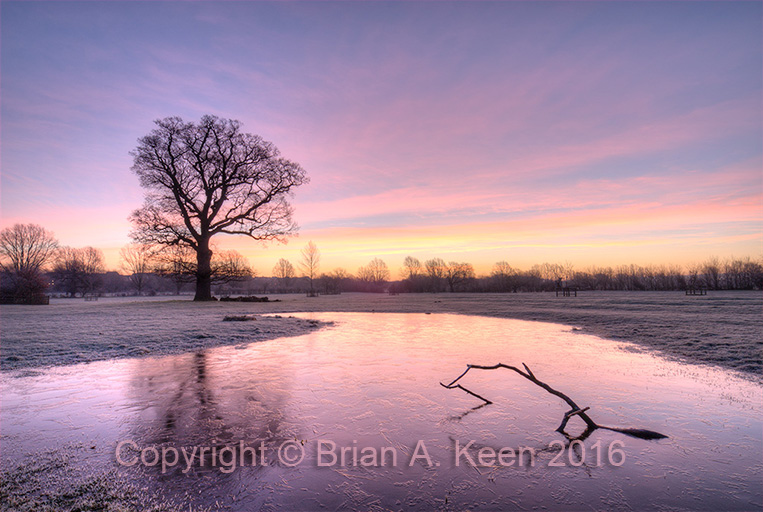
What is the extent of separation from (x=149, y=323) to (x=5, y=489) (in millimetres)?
14433

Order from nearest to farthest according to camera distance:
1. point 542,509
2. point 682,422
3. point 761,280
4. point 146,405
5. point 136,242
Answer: point 542,509 → point 682,422 → point 146,405 → point 136,242 → point 761,280

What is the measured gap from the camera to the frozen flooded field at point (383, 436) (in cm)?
361

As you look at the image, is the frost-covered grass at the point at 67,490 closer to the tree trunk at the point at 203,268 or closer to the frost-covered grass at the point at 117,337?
the frost-covered grass at the point at 117,337

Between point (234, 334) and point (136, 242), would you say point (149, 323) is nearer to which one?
point (234, 334)

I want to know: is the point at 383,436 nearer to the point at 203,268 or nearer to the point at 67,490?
the point at 67,490

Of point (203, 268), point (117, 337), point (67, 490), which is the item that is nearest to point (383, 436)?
point (67, 490)

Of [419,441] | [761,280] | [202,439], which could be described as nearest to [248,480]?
[202,439]

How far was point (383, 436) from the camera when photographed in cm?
491

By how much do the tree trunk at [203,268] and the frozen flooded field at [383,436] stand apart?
2554cm

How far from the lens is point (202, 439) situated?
4.81 meters

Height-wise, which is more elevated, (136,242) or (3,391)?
(136,242)

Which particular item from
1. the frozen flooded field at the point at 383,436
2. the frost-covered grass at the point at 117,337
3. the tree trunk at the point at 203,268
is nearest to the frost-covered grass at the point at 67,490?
the frozen flooded field at the point at 383,436

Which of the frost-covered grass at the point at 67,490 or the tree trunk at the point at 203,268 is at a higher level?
the tree trunk at the point at 203,268

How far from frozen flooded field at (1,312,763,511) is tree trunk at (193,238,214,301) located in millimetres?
25540
